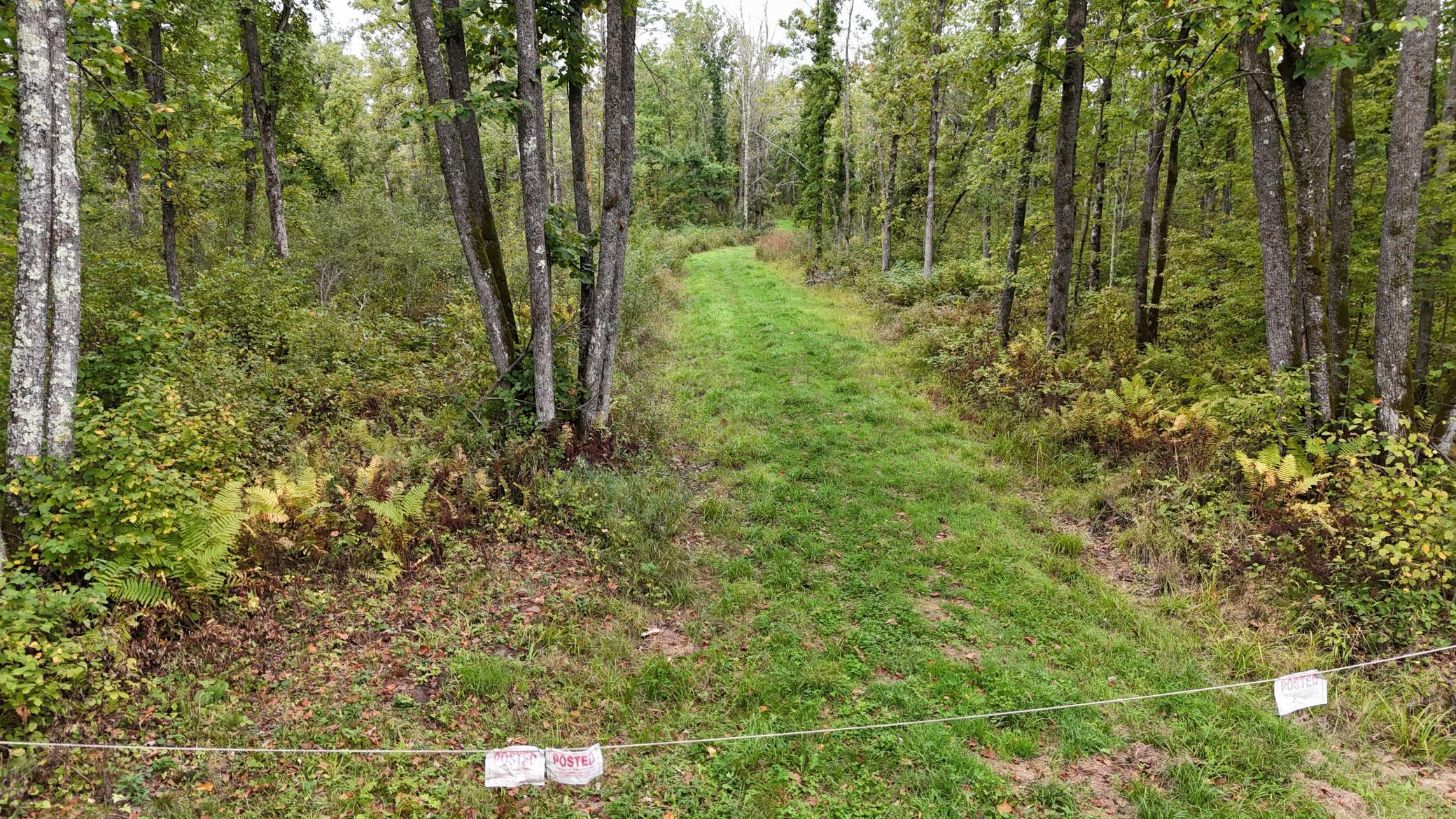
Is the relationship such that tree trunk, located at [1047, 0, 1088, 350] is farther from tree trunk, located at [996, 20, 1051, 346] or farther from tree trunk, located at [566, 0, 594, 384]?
tree trunk, located at [566, 0, 594, 384]

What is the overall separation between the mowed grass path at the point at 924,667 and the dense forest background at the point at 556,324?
96 centimetres

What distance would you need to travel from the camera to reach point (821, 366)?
12.7 m

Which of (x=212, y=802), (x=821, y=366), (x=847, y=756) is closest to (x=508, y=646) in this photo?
(x=212, y=802)

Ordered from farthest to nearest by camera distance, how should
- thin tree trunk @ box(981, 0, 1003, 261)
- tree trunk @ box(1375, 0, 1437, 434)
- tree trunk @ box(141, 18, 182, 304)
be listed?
thin tree trunk @ box(981, 0, 1003, 261) < tree trunk @ box(141, 18, 182, 304) < tree trunk @ box(1375, 0, 1437, 434)

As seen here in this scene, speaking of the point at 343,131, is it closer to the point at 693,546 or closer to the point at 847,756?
the point at 693,546

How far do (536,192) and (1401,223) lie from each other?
887cm

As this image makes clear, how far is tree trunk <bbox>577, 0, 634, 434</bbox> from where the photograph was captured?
758 centimetres

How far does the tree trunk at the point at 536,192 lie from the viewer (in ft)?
22.8

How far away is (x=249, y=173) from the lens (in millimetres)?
14508

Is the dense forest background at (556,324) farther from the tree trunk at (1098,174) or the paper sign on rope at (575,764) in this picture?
the paper sign on rope at (575,764)

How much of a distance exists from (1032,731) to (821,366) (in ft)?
29.0

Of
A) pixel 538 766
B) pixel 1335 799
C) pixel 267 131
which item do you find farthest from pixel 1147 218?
pixel 267 131

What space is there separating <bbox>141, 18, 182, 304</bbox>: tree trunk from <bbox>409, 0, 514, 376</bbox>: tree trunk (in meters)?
3.36

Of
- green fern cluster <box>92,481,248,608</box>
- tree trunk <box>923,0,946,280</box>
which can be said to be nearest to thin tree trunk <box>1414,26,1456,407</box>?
tree trunk <box>923,0,946,280</box>
